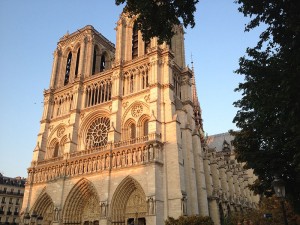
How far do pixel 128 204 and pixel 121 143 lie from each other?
5.58 meters

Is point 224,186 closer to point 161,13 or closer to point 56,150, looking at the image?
point 56,150

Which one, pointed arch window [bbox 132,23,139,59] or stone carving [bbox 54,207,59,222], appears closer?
stone carving [bbox 54,207,59,222]

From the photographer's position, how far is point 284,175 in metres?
14.2

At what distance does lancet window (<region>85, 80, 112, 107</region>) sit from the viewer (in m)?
33.2

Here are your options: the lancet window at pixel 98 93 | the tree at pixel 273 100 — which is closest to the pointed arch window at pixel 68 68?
the lancet window at pixel 98 93

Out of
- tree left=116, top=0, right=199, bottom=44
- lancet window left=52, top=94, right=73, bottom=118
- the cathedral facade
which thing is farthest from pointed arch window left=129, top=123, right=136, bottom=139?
tree left=116, top=0, right=199, bottom=44

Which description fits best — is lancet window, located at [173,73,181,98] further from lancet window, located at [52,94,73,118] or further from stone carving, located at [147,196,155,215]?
lancet window, located at [52,94,73,118]

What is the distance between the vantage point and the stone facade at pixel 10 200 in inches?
1747

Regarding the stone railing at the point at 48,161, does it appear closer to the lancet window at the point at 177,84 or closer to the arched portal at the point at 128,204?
the arched portal at the point at 128,204

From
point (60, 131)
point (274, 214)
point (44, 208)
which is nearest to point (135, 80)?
point (60, 131)

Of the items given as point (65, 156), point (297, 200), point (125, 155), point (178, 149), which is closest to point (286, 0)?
point (297, 200)

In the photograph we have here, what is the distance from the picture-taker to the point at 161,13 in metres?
11.7

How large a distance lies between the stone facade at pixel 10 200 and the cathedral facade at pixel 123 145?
15502 mm

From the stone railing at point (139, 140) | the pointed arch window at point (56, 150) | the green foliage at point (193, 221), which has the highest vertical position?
the pointed arch window at point (56, 150)
